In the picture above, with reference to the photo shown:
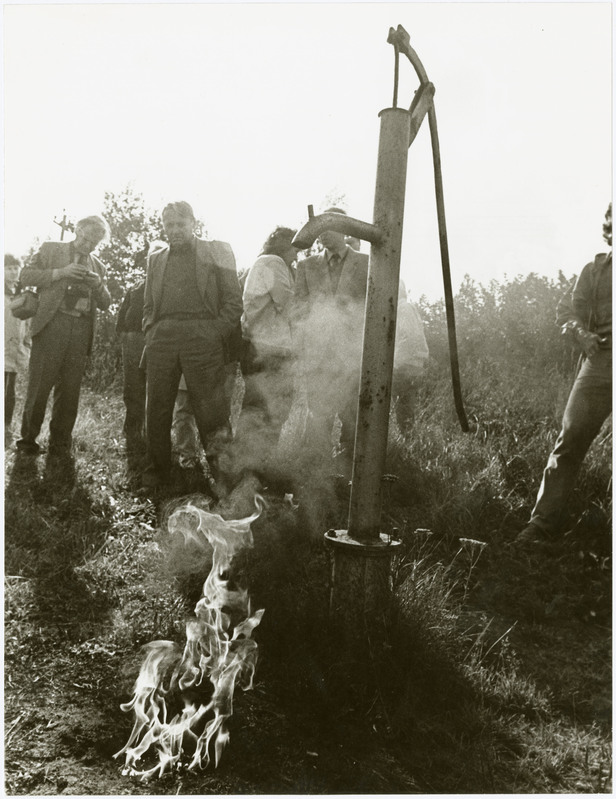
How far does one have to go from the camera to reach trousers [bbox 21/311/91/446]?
16.9ft

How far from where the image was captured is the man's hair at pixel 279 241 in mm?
4922

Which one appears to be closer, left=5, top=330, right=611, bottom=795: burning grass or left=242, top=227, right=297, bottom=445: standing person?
left=5, top=330, right=611, bottom=795: burning grass

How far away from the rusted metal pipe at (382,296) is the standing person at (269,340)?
209cm

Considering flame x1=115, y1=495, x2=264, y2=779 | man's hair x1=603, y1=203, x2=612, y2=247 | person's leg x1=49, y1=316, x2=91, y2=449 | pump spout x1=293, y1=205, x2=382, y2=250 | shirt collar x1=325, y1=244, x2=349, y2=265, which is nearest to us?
flame x1=115, y1=495, x2=264, y2=779

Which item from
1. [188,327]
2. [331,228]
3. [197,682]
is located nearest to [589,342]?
[331,228]

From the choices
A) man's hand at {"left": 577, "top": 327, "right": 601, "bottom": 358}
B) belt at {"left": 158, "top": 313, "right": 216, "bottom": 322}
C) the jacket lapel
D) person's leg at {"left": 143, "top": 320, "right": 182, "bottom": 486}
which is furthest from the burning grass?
the jacket lapel

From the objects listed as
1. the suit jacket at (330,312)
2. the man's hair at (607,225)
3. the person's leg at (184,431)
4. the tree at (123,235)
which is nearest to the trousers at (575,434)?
the man's hair at (607,225)

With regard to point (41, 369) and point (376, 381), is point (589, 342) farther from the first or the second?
point (41, 369)

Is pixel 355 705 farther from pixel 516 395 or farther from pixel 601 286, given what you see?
pixel 516 395

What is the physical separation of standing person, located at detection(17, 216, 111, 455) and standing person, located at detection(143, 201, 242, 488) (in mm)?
828

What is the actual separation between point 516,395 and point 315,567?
185 inches

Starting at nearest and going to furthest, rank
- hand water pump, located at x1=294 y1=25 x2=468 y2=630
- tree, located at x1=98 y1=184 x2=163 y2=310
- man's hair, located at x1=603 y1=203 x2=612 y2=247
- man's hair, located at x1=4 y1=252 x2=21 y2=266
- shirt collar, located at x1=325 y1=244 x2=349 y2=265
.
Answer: hand water pump, located at x1=294 y1=25 x2=468 y2=630, man's hair, located at x1=603 y1=203 x2=612 y2=247, shirt collar, located at x1=325 y1=244 x2=349 y2=265, man's hair, located at x1=4 y1=252 x2=21 y2=266, tree, located at x1=98 y1=184 x2=163 y2=310

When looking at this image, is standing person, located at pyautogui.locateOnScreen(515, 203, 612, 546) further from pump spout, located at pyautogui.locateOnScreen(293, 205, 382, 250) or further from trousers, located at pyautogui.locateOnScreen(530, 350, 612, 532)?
pump spout, located at pyautogui.locateOnScreen(293, 205, 382, 250)

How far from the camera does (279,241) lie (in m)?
4.93
